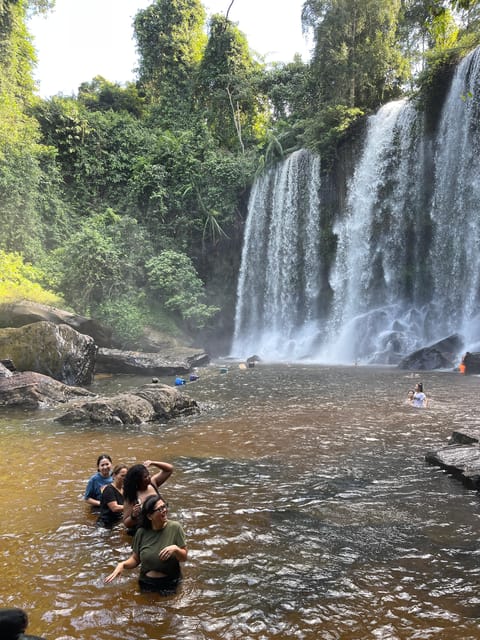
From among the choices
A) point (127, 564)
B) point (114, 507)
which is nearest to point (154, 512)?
point (127, 564)

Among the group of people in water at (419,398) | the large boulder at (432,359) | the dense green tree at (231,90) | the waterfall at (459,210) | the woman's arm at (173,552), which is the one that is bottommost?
the woman's arm at (173,552)

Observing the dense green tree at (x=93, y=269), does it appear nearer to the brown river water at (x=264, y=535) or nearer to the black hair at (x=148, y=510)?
the brown river water at (x=264, y=535)

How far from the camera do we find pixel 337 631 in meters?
3.47

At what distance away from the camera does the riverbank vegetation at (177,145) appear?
27688 millimetres

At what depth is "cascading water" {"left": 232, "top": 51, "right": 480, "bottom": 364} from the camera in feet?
77.4

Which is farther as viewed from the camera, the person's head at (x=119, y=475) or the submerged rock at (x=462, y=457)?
the submerged rock at (x=462, y=457)

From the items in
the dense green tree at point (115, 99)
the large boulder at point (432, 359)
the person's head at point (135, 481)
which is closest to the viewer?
the person's head at point (135, 481)

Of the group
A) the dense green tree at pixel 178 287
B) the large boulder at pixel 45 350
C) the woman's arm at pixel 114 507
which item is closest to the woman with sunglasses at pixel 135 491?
the woman's arm at pixel 114 507

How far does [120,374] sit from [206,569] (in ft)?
59.4

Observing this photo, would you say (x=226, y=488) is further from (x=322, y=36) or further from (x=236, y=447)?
(x=322, y=36)

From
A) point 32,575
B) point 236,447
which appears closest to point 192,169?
point 236,447

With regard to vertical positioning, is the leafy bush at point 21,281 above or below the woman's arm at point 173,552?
above

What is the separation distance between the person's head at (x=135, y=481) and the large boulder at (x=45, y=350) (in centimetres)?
1371

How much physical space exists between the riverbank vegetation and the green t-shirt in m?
20.1
